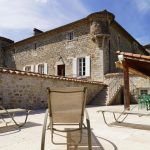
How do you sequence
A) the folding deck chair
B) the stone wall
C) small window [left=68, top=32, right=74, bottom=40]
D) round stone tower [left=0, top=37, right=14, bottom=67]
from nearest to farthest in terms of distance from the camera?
the folding deck chair < the stone wall < small window [left=68, top=32, right=74, bottom=40] < round stone tower [left=0, top=37, right=14, bottom=67]

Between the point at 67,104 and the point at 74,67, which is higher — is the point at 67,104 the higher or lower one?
the lower one

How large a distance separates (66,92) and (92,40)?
1349cm

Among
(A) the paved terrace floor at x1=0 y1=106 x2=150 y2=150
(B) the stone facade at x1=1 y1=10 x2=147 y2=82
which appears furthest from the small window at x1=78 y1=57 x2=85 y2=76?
(A) the paved terrace floor at x1=0 y1=106 x2=150 y2=150

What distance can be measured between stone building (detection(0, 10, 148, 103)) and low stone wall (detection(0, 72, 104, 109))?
4416 millimetres

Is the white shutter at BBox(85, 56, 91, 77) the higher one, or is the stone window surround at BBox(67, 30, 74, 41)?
the stone window surround at BBox(67, 30, 74, 41)

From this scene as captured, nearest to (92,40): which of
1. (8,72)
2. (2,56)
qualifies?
(8,72)

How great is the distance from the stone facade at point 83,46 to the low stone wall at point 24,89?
4677mm

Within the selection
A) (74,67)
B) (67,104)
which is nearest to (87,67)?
(74,67)

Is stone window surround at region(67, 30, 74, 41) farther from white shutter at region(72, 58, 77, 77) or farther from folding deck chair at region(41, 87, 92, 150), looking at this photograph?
folding deck chair at region(41, 87, 92, 150)

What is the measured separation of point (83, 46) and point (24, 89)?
298 inches

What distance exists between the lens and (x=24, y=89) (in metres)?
10.5

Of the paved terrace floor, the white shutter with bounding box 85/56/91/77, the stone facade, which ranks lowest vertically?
the paved terrace floor

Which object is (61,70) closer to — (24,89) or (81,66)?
(81,66)

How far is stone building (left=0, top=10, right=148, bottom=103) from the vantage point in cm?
1590
